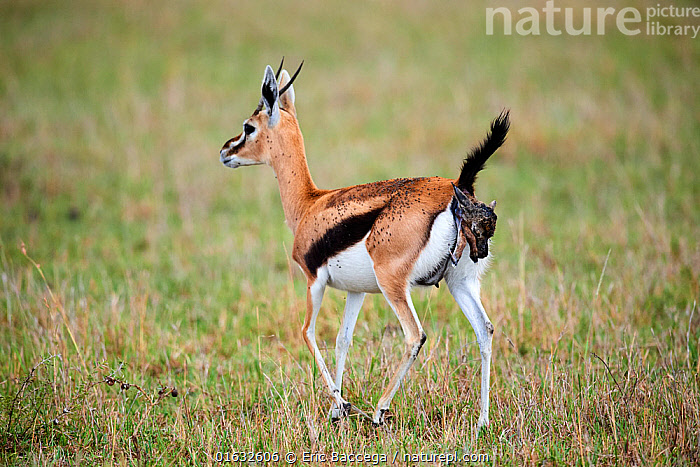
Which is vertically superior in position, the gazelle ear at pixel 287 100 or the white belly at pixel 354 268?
the gazelle ear at pixel 287 100

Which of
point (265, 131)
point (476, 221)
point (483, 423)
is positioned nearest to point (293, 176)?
point (265, 131)

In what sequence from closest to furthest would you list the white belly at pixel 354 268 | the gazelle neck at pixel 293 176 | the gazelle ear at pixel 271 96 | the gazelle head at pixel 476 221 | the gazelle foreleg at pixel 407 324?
1. the gazelle head at pixel 476 221
2. the gazelle foreleg at pixel 407 324
3. the white belly at pixel 354 268
4. the gazelle ear at pixel 271 96
5. the gazelle neck at pixel 293 176

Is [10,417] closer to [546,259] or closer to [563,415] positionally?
[563,415]

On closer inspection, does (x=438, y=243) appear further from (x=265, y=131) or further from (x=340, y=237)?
(x=265, y=131)

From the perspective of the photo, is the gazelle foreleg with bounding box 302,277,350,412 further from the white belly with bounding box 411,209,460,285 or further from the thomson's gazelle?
the white belly with bounding box 411,209,460,285

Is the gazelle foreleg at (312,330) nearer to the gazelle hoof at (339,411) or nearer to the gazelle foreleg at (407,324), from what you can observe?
the gazelle hoof at (339,411)

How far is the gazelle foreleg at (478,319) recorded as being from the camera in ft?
13.0

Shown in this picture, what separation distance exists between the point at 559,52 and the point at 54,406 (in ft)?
51.1

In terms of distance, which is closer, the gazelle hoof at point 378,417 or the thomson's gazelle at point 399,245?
the thomson's gazelle at point 399,245

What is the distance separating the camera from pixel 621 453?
11.7 feet

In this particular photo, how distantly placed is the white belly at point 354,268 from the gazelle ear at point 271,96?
1122 millimetres

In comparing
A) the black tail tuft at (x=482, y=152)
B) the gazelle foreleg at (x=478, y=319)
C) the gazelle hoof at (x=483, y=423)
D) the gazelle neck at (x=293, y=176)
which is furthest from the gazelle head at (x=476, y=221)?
the gazelle neck at (x=293, y=176)

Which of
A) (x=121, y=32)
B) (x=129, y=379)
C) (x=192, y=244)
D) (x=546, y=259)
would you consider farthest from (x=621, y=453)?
(x=121, y=32)

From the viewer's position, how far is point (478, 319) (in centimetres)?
396
